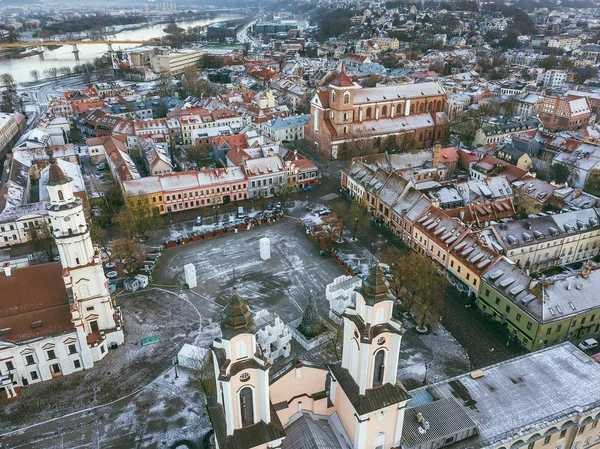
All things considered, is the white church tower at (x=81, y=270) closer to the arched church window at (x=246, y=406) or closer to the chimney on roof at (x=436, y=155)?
the arched church window at (x=246, y=406)

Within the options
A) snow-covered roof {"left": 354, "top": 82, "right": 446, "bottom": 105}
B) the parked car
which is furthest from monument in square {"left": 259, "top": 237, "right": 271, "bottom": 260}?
snow-covered roof {"left": 354, "top": 82, "right": 446, "bottom": 105}

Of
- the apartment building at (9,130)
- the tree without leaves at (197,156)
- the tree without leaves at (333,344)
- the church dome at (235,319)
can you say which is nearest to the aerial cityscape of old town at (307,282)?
the church dome at (235,319)

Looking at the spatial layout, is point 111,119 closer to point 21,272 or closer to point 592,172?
point 21,272

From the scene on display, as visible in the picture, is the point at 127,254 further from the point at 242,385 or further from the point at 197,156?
the point at 197,156

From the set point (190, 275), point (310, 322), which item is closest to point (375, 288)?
point (310, 322)

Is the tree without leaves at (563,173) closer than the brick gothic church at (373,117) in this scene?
Yes
